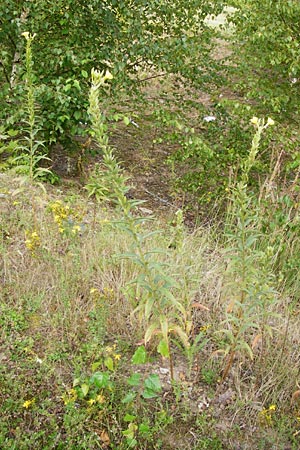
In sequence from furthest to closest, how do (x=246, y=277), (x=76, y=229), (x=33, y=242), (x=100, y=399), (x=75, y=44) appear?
(x=75, y=44), (x=76, y=229), (x=33, y=242), (x=246, y=277), (x=100, y=399)

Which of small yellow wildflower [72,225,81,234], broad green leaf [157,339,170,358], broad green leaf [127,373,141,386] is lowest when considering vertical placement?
broad green leaf [127,373,141,386]

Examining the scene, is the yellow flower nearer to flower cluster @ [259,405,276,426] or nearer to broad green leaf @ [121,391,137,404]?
broad green leaf @ [121,391,137,404]

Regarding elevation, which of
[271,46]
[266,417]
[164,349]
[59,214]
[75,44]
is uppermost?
[271,46]

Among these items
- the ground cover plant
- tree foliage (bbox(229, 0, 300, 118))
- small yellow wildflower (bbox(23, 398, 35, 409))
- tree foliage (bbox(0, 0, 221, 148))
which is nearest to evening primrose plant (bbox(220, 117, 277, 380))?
the ground cover plant

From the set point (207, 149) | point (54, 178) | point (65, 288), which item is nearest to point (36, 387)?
point (65, 288)

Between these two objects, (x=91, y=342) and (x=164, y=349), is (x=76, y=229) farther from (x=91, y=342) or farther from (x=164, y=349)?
(x=164, y=349)

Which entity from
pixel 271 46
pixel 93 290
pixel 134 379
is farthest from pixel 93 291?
pixel 271 46

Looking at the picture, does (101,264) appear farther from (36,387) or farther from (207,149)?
(207,149)

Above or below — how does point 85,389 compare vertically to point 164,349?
below

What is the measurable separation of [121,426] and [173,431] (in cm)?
27

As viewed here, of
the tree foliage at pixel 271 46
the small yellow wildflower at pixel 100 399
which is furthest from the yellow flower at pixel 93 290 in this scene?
the tree foliage at pixel 271 46

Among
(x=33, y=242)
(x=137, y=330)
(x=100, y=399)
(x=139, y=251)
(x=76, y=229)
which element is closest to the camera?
(x=139, y=251)

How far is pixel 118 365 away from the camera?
8.27ft

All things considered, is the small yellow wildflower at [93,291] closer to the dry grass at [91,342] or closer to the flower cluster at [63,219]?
the dry grass at [91,342]
